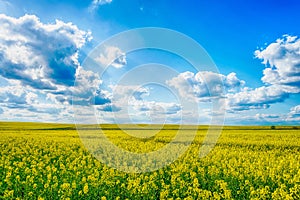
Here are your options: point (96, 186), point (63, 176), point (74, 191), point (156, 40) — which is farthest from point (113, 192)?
point (156, 40)

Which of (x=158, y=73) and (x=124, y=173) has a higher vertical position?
(x=158, y=73)

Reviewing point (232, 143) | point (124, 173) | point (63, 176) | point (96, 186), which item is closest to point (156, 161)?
point (124, 173)

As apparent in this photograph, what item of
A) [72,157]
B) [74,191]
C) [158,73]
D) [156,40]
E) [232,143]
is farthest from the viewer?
[232,143]

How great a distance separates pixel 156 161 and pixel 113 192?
6.48 meters

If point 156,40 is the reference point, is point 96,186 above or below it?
below

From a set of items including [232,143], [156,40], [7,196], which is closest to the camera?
[7,196]

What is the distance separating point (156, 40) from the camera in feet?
70.6

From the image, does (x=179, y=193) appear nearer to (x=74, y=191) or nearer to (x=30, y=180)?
(x=74, y=191)

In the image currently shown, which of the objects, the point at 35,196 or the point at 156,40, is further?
the point at 156,40

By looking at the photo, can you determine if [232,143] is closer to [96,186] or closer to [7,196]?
[96,186]

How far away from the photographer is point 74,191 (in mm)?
10055

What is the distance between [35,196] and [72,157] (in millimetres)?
8380

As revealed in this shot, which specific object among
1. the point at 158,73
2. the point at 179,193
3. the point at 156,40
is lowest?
the point at 179,193

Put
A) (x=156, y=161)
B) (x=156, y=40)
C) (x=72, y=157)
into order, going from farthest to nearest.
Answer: (x=156, y=40)
(x=72, y=157)
(x=156, y=161)
